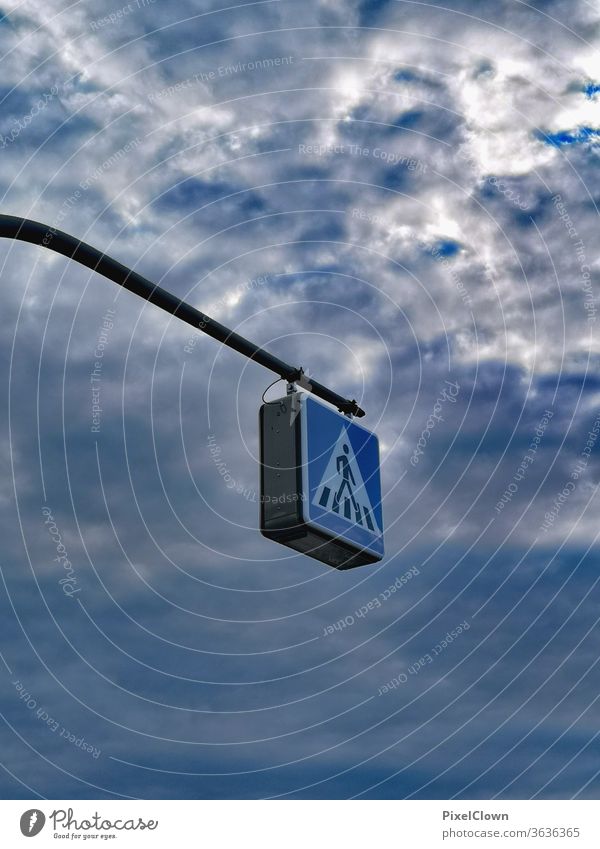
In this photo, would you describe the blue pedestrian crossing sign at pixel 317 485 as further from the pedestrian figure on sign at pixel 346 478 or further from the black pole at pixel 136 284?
the black pole at pixel 136 284

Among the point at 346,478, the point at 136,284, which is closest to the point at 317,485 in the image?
the point at 346,478

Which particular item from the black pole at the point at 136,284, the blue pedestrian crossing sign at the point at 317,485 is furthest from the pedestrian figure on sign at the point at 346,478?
the black pole at the point at 136,284

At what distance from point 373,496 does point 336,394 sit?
1044mm

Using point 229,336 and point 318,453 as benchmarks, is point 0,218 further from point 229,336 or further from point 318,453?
point 318,453

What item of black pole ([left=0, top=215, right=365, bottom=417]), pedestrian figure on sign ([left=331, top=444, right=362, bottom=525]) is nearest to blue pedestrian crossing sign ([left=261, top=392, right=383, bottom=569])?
pedestrian figure on sign ([left=331, top=444, right=362, bottom=525])

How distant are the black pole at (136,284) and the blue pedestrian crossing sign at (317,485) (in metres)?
0.51

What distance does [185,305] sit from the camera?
753 cm

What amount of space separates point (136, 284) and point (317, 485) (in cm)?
203

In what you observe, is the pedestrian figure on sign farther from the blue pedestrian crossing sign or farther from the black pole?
the black pole

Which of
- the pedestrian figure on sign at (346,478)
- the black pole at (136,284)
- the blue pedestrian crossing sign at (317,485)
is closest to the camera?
the black pole at (136,284)

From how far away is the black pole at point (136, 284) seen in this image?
6387 millimetres

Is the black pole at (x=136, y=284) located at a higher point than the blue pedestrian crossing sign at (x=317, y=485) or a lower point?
higher

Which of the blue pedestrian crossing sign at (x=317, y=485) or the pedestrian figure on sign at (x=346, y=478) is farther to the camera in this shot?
the pedestrian figure on sign at (x=346, y=478)

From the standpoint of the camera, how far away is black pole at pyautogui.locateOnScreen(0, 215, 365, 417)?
251 inches
